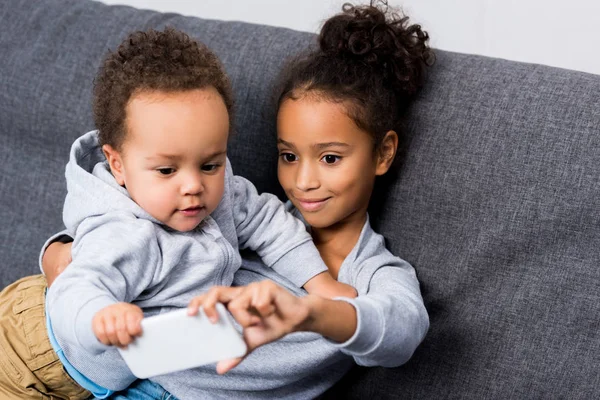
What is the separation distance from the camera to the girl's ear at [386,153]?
166 centimetres

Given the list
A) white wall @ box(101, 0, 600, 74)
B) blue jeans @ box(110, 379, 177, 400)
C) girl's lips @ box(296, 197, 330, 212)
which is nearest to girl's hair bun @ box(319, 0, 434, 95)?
girl's lips @ box(296, 197, 330, 212)

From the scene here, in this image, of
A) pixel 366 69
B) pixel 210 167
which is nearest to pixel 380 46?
pixel 366 69

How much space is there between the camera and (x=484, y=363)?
5.23 ft

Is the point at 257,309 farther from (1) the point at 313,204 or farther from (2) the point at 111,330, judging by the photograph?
(1) the point at 313,204

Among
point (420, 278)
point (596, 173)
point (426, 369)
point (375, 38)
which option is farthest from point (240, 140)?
point (596, 173)

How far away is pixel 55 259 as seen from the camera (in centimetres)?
164

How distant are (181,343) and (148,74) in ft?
1.59

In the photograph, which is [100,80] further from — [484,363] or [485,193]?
[484,363]

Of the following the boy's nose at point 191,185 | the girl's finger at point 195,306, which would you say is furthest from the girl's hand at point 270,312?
the boy's nose at point 191,185

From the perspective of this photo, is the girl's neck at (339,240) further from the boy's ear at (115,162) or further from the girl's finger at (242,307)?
the girl's finger at (242,307)

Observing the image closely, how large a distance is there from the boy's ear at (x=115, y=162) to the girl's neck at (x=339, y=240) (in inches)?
17.5

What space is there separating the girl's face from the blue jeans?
0.42 metres

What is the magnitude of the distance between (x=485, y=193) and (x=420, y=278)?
0.21m

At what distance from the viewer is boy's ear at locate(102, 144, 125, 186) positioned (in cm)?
147
